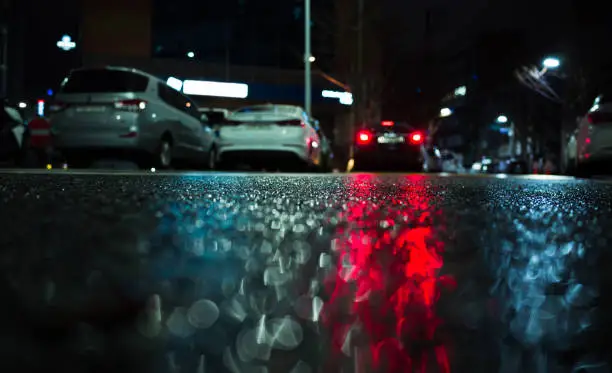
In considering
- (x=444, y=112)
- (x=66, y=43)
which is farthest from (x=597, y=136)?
(x=444, y=112)

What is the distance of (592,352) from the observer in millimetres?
999

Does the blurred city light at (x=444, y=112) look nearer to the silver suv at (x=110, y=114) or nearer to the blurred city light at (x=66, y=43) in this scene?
the blurred city light at (x=66, y=43)

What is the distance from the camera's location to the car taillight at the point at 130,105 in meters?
10.9

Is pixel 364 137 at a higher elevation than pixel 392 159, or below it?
higher

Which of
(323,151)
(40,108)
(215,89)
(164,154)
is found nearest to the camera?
(164,154)

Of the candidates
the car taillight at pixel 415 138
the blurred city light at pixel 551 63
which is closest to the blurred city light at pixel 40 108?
the car taillight at pixel 415 138

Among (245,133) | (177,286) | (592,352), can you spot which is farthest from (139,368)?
(245,133)

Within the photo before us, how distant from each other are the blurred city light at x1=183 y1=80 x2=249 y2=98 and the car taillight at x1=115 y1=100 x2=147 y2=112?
82.7ft

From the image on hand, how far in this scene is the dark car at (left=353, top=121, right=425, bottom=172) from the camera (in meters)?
16.7

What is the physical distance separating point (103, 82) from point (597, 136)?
852cm

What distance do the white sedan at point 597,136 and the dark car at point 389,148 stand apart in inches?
227

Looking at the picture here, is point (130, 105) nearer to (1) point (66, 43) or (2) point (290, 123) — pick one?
(2) point (290, 123)

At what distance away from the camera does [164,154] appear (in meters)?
11.6

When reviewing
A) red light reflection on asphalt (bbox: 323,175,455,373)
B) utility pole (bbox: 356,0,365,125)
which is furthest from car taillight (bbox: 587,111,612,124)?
utility pole (bbox: 356,0,365,125)
